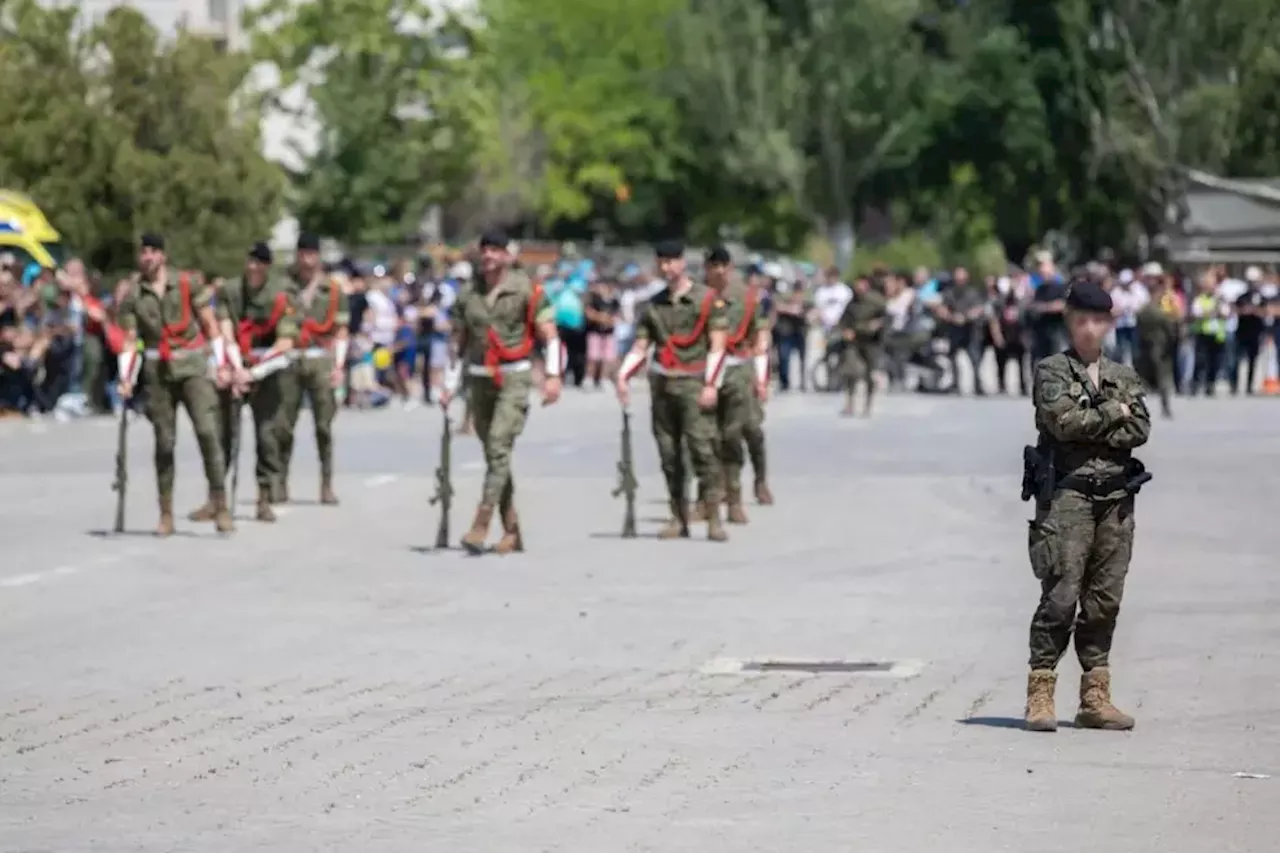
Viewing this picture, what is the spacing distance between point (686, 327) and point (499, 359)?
1.58 m

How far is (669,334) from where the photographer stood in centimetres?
1995

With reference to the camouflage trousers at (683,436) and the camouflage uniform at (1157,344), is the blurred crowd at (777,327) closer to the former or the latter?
the camouflage uniform at (1157,344)

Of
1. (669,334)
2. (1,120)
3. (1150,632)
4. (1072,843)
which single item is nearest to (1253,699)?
(1150,632)

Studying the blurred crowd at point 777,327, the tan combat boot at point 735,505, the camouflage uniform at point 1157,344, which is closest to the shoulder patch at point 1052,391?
the tan combat boot at point 735,505

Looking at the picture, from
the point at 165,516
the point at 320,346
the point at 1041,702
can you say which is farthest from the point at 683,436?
the point at 1041,702

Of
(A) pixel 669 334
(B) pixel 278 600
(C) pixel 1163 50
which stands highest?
(C) pixel 1163 50

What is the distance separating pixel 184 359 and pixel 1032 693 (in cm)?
961

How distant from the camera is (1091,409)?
11016 millimetres

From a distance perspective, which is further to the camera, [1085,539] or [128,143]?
[128,143]

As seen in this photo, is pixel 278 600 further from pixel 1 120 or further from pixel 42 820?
pixel 1 120

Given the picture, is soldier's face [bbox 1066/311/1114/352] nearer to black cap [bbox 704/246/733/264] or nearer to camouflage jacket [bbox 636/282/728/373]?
camouflage jacket [bbox 636/282/728/373]

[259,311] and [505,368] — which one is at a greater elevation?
[259,311]

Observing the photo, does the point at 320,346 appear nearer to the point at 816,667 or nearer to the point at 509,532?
the point at 509,532

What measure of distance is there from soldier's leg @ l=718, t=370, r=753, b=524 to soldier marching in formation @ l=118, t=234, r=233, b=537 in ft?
10.2
